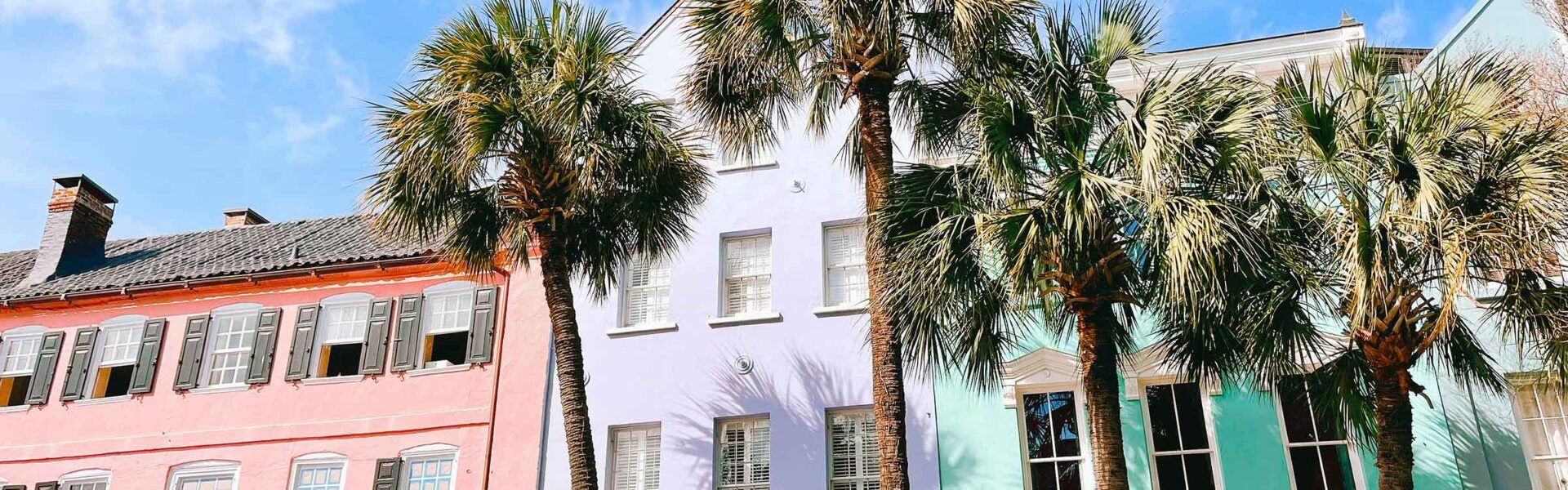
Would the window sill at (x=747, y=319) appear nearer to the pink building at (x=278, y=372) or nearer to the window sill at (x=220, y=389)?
the pink building at (x=278, y=372)

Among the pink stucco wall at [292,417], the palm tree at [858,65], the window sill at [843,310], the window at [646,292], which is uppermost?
the palm tree at [858,65]

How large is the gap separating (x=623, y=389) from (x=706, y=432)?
145cm

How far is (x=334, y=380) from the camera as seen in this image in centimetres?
1867

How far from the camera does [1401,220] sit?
1056 cm

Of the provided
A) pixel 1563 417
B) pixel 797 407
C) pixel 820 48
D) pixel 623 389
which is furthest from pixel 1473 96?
pixel 623 389

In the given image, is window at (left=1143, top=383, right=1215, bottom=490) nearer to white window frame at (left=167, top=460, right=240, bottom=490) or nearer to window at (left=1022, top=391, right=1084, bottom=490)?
window at (left=1022, top=391, right=1084, bottom=490)

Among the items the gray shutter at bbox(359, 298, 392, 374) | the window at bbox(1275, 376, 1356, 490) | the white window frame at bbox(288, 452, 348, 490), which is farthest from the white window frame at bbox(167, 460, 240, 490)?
the window at bbox(1275, 376, 1356, 490)

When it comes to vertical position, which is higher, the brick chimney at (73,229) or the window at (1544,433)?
the brick chimney at (73,229)

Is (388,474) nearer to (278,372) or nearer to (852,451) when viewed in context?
(278,372)

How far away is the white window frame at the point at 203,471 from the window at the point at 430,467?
9.70ft

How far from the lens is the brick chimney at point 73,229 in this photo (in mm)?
22234

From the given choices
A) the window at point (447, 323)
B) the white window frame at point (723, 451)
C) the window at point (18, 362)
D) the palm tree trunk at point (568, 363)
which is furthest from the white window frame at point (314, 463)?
the palm tree trunk at point (568, 363)

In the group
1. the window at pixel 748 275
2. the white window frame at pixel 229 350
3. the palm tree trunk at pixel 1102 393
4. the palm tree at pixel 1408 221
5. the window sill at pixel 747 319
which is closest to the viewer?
the palm tree at pixel 1408 221

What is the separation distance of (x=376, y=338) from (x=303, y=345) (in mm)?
1387
